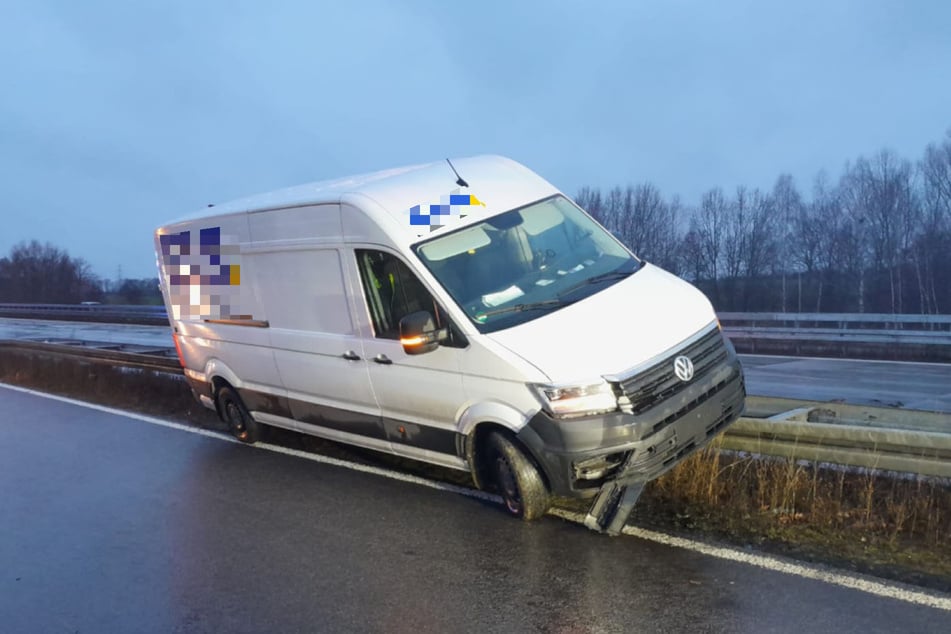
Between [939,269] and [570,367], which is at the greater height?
[570,367]

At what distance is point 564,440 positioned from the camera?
479 centimetres

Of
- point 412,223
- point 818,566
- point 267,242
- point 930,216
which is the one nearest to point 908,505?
point 818,566

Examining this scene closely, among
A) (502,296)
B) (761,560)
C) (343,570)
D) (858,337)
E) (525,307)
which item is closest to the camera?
(761,560)

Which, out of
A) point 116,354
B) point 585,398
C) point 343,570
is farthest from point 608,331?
point 116,354

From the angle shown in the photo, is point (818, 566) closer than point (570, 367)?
Yes

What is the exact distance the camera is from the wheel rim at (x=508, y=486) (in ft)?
17.5

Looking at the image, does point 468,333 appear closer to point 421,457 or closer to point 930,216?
point 421,457

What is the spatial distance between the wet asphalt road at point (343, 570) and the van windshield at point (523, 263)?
5.05 feet

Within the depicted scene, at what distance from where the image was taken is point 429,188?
625cm

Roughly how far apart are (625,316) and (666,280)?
0.97 m

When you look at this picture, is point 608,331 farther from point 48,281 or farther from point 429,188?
point 48,281

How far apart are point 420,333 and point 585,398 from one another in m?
1.27

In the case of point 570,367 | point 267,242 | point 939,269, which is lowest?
point 939,269

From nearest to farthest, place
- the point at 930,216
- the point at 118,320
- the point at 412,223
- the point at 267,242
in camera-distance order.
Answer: the point at 412,223
the point at 267,242
the point at 930,216
the point at 118,320
